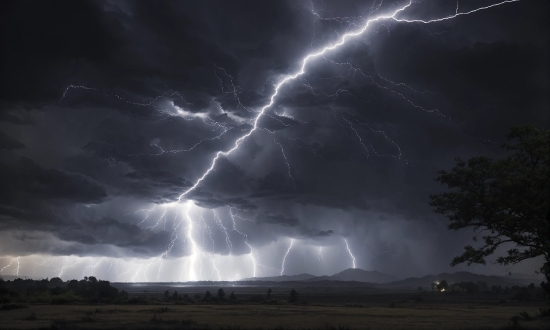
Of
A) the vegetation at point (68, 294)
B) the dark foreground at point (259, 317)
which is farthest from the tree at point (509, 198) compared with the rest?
the vegetation at point (68, 294)

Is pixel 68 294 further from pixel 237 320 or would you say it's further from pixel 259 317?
pixel 237 320

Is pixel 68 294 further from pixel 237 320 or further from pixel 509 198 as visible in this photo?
pixel 509 198

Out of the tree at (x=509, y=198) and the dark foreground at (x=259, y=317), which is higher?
the tree at (x=509, y=198)

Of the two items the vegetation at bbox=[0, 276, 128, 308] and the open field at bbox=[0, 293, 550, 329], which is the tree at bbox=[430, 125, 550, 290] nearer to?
the open field at bbox=[0, 293, 550, 329]

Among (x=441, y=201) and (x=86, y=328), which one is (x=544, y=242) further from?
(x=86, y=328)

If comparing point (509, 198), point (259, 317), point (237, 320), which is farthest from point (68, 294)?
point (509, 198)

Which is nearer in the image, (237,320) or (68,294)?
(237,320)

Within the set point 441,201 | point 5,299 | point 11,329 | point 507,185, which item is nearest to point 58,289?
point 5,299

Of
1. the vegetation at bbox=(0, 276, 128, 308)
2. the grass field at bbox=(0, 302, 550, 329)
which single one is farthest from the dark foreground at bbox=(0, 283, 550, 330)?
the vegetation at bbox=(0, 276, 128, 308)

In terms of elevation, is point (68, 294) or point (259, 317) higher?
point (68, 294)

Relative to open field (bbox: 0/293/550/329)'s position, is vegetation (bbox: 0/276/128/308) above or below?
above

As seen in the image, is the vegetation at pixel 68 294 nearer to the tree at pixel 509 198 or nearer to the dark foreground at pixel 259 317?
the dark foreground at pixel 259 317

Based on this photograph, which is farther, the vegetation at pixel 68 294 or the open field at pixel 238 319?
the vegetation at pixel 68 294

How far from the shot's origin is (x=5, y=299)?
35.2 m
